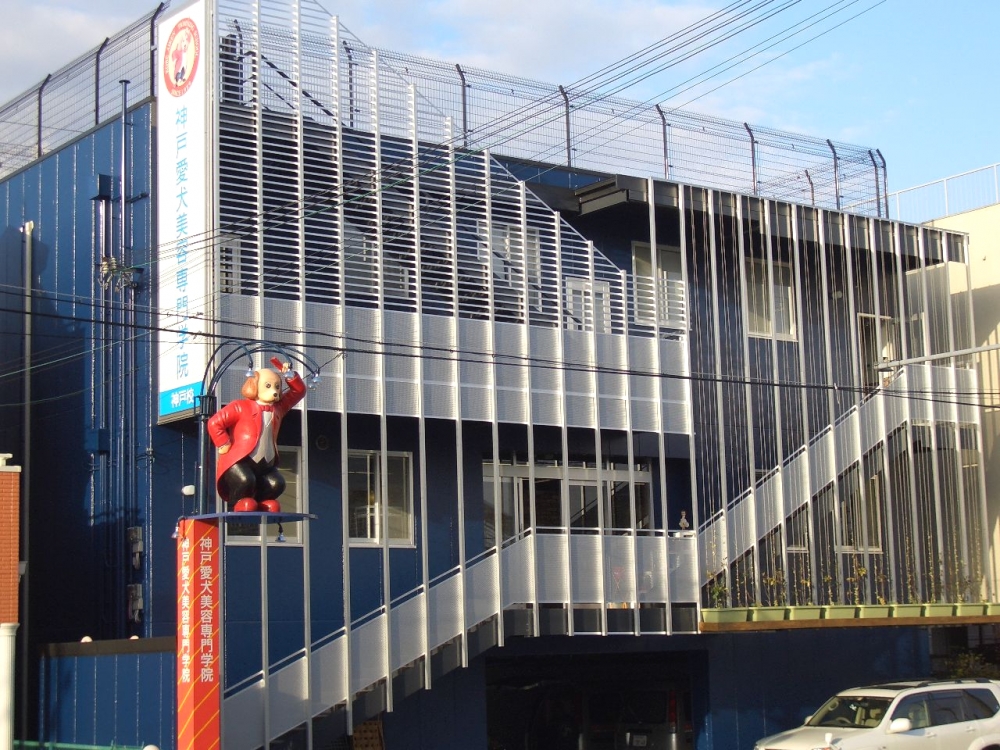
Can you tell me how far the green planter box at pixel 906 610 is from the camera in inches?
952

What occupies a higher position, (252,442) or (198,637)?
(252,442)

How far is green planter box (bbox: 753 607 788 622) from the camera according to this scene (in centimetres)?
2281

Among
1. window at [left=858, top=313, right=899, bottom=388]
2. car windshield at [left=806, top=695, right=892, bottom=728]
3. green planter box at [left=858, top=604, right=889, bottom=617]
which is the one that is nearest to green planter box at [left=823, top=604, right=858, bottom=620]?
green planter box at [left=858, top=604, right=889, bottom=617]

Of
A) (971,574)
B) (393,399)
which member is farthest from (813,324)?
(393,399)

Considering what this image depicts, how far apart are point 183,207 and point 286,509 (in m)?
4.58

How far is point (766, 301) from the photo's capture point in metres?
26.5

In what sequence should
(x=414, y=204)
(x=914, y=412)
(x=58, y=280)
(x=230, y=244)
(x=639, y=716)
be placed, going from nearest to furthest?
1. (x=230, y=244)
2. (x=414, y=204)
3. (x=58, y=280)
4. (x=639, y=716)
5. (x=914, y=412)

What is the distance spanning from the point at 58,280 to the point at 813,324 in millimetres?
13685

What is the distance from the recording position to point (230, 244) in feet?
64.3

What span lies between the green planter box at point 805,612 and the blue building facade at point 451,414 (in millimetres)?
51

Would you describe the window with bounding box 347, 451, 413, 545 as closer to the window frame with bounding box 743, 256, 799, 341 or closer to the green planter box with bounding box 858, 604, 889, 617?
the window frame with bounding box 743, 256, 799, 341

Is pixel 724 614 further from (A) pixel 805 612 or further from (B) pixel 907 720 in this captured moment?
(B) pixel 907 720

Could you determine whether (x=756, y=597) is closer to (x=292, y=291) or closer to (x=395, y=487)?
(x=395, y=487)

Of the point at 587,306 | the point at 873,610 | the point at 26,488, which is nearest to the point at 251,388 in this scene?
the point at 26,488
